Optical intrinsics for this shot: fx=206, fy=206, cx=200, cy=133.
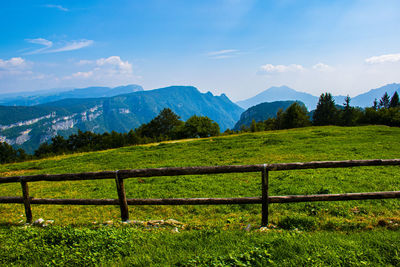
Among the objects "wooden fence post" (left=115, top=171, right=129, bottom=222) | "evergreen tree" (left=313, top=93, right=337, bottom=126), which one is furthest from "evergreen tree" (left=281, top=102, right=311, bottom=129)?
"wooden fence post" (left=115, top=171, right=129, bottom=222)

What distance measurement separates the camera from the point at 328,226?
5781 mm

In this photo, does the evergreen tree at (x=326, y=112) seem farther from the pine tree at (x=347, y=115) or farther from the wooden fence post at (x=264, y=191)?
the wooden fence post at (x=264, y=191)

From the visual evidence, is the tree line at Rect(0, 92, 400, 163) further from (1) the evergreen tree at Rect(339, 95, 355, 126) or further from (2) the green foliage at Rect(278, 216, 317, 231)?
(2) the green foliage at Rect(278, 216, 317, 231)

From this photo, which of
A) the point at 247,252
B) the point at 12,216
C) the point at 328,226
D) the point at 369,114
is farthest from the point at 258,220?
the point at 369,114

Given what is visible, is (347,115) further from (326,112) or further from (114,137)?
(114,137)

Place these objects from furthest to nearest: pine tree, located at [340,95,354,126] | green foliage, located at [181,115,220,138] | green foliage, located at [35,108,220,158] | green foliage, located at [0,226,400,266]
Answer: green foliage, located at [35,108,220,158] → pine tree, located at [340,95,354,126] → green foliage, located at [181,115,220,138] → green foliage, located at [0,226,400,266]

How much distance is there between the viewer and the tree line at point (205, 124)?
76.9 m

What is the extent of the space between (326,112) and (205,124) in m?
57.6

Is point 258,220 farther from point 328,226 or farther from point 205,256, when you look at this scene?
point 205,256

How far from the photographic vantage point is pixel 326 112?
9575 centimetres

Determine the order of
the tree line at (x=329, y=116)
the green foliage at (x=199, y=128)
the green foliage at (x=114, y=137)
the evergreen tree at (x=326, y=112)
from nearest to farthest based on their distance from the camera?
the tree line at (x=329, y=116), the green foliage at (x=199, y=128), the evergreen tree at (x=326, y=112), the green foliage at (x=114, y=137)

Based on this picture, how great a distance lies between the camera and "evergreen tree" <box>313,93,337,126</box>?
94562 mm

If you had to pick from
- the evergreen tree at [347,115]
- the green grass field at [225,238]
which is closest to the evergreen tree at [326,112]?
the evergreen tree at [347,115]

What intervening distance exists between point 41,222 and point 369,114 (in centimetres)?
9641
